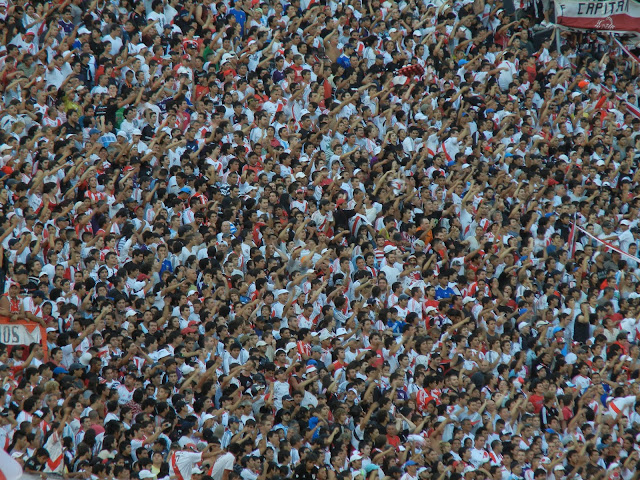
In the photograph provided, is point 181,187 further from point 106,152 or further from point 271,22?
point 271,22

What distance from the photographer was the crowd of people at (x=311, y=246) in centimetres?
1702

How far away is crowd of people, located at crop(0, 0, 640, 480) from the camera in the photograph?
17.0 meters

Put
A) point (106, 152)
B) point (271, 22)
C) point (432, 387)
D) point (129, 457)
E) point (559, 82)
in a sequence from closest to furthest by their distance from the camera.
Result: 1. point (129, 457)
2. point (432, 387)
3. point (106, 152)
4. point (271, 22)
5. point (559, 82)

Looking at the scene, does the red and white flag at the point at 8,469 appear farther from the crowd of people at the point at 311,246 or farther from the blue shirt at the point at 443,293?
the blue shirt at the point at 443,293

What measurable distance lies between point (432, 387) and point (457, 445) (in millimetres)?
990

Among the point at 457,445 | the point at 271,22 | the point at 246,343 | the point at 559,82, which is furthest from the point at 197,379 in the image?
the point at 559,82

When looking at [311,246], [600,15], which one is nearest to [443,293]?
[311,246]

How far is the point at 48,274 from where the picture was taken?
17750 millimetres

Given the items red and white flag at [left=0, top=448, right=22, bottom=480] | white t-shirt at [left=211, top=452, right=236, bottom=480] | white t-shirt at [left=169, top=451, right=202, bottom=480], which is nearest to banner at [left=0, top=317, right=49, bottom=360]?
white t-shirt at [left=169, top=451, right=202, bottom=480]

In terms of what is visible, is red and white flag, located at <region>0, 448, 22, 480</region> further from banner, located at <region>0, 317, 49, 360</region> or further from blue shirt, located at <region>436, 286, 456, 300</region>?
blue shirt, located at <region>436, 286, 456, 300</region>

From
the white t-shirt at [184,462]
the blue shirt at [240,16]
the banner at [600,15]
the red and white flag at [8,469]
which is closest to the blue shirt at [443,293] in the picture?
the white t-shirt at [184,462]

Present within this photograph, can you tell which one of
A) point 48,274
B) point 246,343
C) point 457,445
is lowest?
point 457,445

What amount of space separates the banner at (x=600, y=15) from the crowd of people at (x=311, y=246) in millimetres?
1028

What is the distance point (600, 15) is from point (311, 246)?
982 cm
